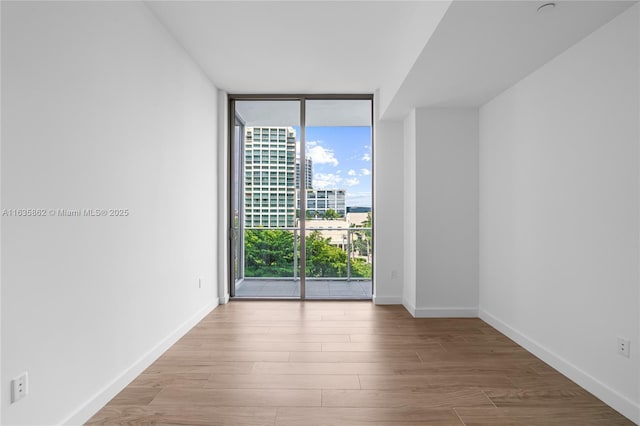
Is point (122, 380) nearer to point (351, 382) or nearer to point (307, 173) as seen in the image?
point (351, 382)

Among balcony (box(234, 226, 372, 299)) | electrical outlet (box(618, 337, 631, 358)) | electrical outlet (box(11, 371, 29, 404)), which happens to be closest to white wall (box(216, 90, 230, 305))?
balcony (box(234, 226, 372, 299))

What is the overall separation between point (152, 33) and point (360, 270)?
3.59 m

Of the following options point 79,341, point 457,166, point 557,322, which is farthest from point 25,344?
point 457,166

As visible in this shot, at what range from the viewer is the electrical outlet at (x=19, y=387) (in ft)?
4.82

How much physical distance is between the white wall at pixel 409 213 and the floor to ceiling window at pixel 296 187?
1.66 ft

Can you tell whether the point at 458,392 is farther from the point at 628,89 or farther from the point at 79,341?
the point at 79,341

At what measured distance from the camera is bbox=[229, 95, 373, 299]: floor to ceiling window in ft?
15.2

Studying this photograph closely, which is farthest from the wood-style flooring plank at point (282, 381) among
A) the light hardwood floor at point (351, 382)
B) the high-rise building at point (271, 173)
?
the high-rise building at point (271, 173)

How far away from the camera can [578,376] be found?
7.46ft

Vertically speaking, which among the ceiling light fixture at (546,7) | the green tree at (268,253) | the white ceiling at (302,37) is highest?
the white ceiling at (302,37)

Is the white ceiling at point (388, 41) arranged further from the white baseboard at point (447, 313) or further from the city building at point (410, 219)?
the white baseboard at point (447, 313)

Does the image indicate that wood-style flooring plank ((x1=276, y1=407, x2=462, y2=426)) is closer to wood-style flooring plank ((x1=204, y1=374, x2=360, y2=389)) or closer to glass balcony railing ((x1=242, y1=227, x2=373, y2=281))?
wood-style flooring plank ((x1=204, y1=374, x2=360, y2=389))

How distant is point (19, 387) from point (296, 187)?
3506 mm

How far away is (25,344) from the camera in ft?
5.04
